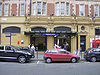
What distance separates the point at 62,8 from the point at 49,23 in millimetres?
3596

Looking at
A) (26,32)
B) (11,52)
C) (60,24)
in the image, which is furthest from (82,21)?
(11,52)

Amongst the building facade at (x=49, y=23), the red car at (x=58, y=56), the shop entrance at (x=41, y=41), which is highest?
the building facade at (x=49, y=23)

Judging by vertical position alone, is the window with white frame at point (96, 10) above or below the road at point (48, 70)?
above

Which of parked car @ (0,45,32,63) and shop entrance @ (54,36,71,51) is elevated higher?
shop entrance @ (54,36,71,51)

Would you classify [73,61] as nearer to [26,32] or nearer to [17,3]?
[26,32]

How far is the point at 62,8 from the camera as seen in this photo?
18.3 m

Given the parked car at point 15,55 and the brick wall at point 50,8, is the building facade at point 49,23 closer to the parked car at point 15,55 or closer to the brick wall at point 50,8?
the brick wall at point 50,8

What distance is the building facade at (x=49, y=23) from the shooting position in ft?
56.6

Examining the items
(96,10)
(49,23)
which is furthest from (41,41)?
(96,10)

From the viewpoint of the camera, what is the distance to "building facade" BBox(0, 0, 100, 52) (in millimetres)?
17250

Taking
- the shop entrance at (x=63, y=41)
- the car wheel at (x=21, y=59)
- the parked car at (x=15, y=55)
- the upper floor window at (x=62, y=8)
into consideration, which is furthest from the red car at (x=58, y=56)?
the upper floor window at (x=62, y=8)

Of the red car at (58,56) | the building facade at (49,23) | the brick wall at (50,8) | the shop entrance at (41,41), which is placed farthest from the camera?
the brick wall at (50,8)

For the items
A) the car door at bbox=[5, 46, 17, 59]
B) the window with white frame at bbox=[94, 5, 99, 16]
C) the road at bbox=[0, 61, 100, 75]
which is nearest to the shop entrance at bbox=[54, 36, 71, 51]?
the window with white frame at bbox=[94, 5, 99, 16]

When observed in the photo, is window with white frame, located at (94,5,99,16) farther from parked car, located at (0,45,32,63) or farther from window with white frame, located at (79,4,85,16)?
parked car, located at (0,45,32,63)
